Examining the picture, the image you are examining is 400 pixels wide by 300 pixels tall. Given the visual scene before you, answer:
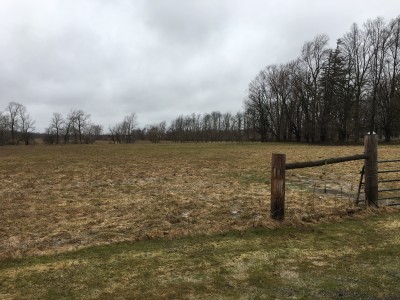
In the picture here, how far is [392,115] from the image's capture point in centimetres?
5638

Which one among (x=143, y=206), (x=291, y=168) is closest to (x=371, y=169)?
(x=291, y=168)

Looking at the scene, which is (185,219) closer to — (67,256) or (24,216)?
(67,256)

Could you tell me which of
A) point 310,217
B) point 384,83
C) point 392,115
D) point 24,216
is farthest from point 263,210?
point 384,83

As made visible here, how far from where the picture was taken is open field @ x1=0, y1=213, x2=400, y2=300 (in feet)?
13.5

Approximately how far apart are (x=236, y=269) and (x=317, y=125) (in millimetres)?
67322

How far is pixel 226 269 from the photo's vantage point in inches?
188

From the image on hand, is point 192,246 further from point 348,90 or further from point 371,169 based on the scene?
point 348,90

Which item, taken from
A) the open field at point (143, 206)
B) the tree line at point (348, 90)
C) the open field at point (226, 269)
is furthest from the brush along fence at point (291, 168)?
the tree line at point (348, 90)

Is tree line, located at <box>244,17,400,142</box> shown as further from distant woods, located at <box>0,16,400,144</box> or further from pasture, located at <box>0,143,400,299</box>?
pasture, located at <box>0,143,400,299</box>

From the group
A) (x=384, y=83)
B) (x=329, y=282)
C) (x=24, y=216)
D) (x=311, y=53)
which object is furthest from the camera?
(x=311, y=53)

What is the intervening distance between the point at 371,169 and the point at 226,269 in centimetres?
508

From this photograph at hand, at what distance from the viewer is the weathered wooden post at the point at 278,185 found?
7.00 meters

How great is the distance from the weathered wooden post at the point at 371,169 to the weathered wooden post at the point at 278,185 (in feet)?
8.13

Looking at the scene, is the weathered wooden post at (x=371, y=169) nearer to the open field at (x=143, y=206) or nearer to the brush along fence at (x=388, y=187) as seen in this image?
the brush along fence at (x=388, y=187)
